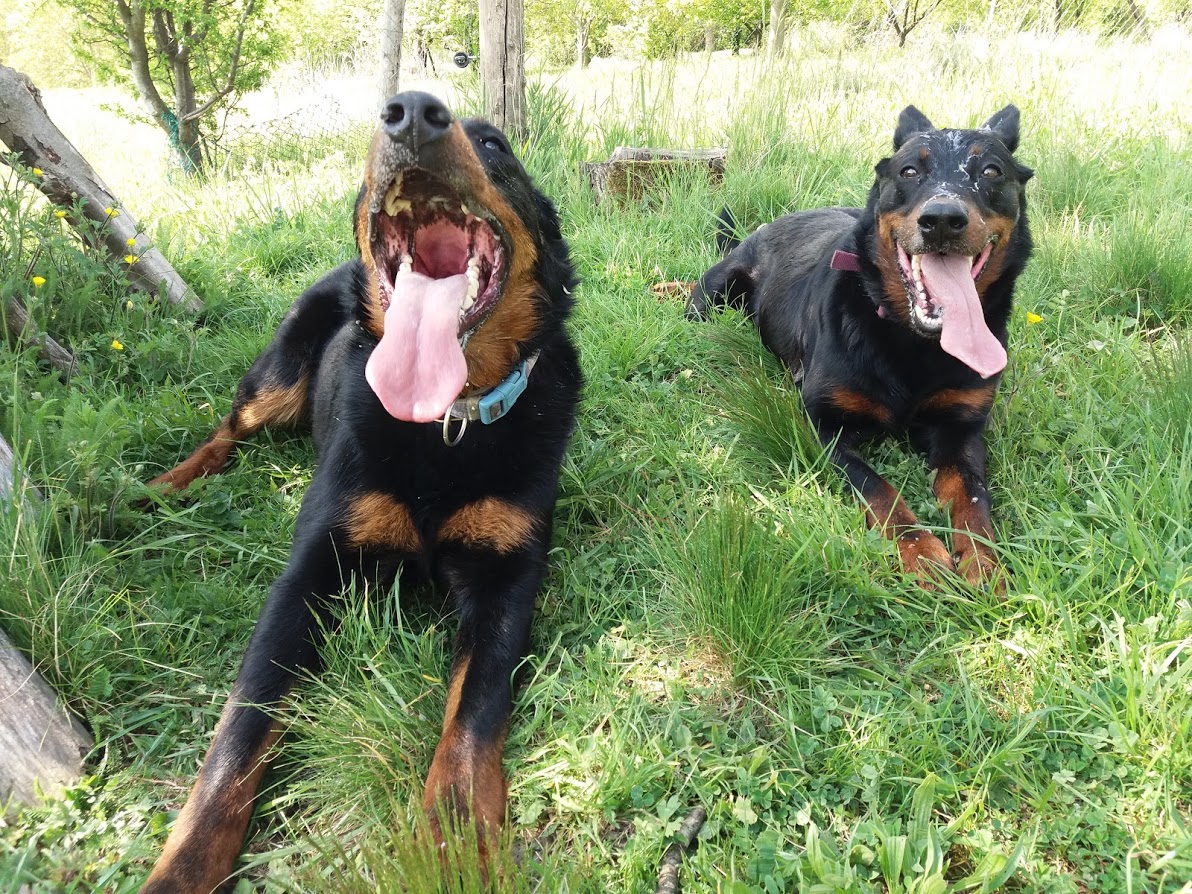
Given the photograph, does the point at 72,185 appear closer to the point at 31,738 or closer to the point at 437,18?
the point at 31,738

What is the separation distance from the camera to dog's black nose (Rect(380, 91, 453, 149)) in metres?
1.81

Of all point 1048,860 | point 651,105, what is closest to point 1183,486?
point 1048,860

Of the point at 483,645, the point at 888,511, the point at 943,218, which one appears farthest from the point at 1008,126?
the point at 483,645

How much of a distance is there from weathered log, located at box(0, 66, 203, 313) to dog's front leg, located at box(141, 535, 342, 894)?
2.62 meters

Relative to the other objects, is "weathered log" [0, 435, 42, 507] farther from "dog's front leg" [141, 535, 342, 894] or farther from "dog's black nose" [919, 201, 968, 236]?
"dog's black nose" [919, 201, 968, 236]

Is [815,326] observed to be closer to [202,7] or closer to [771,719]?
[771,719]

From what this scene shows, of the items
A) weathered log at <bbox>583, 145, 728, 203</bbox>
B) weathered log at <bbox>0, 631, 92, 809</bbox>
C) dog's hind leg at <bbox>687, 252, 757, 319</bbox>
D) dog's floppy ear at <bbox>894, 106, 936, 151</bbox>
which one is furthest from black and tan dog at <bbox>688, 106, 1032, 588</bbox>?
weathered log at <bbox>583, 145, 728, 203</bbox>

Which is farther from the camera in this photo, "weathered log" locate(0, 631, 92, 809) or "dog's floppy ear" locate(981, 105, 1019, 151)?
"dog's floppy ear" locate(981, 105, 1019, 151)

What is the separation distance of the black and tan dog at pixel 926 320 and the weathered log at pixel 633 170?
97.2 inches

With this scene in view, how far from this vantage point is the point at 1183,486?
7.09 feet

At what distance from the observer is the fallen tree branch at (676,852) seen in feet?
4.92

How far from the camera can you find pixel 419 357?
1.98 metres

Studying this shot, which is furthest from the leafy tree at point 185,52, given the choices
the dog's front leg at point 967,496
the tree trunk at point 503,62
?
the dog's front leg at point 967,496

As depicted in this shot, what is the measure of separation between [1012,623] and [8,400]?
3299 millimetres
